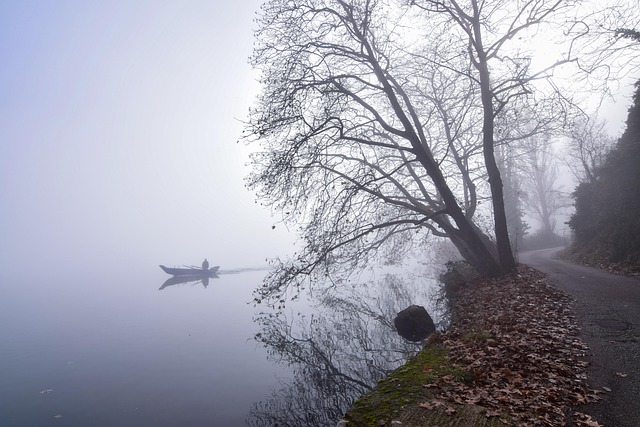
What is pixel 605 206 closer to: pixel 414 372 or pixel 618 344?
pixel 618 344

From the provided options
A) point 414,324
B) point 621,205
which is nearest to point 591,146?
point 621,205

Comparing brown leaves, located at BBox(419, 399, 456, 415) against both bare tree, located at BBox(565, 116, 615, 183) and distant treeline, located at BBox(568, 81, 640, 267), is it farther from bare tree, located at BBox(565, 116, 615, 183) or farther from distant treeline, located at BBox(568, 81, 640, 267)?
bare tree, located at BBox(565, 116, 615, 183)

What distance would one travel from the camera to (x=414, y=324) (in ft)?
41.7

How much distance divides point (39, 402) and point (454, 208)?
46.6 ft

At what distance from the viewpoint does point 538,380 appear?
5.30 metres

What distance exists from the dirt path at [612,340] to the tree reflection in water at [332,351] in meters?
4.40

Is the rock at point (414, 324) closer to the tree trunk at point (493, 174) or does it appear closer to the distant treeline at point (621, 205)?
the tree trunk at point (493, 174)

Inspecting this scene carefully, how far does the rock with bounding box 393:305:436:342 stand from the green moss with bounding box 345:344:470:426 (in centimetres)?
564

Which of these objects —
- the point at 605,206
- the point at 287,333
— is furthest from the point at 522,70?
the point at 287,333

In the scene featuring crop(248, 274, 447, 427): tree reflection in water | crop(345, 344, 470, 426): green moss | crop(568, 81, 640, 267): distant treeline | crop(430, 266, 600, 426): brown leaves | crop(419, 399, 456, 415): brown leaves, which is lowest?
crop(248, 274, 447, 427): tree reflection in water

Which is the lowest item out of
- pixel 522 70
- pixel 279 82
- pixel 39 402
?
pixel 39 402

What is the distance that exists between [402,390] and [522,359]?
2.14 metres

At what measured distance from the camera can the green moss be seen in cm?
491

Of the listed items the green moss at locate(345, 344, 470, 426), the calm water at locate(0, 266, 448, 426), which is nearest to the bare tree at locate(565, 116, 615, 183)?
the calm water at locate(0, 266, 448, 426)
